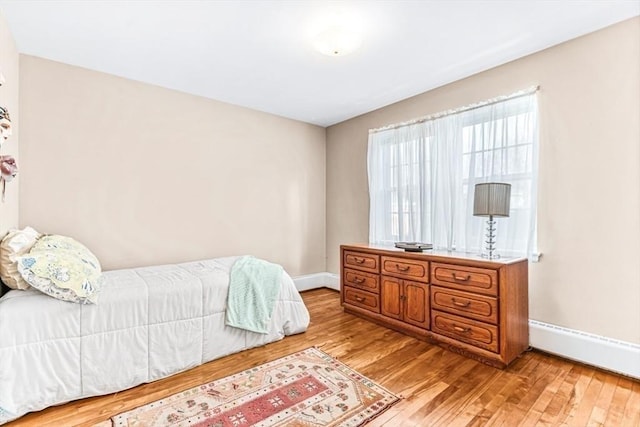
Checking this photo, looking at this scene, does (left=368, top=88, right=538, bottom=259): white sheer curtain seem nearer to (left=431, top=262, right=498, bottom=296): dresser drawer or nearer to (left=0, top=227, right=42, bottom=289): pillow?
(left=431, top=262, right=498, bottom=296): dresser drawer

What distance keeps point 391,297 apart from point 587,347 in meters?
1.44

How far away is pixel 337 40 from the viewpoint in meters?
2.12

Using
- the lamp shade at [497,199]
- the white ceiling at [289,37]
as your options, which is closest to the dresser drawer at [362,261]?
the lamp shade at [497,199]

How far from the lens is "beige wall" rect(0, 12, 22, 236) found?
6.59 feet

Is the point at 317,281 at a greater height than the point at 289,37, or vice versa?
the point at 289,37

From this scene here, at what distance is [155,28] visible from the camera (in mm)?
2133

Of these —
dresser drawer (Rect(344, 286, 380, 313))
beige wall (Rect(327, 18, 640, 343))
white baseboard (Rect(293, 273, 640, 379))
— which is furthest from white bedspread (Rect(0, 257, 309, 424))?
beige wall (Rect(327, 18, 640, 343))

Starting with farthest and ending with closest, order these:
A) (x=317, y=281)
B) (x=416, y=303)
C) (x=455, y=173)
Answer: (x=317, y=281) < (x=455, y=173) < (x=416, y=303)

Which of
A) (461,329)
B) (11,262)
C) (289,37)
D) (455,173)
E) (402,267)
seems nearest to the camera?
(11,262)

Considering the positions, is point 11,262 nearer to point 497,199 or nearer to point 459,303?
point 459,303

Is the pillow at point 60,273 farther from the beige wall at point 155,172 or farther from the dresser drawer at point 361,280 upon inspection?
the dresser drawer at point 361,280

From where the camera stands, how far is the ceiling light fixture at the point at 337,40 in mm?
2082

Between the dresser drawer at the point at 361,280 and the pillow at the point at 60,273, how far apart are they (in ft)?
7.41

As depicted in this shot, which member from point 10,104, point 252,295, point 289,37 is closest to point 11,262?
point 10,104
